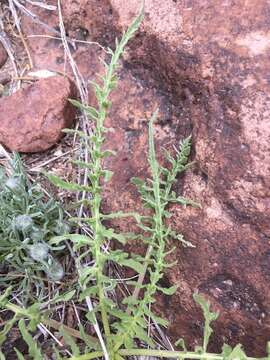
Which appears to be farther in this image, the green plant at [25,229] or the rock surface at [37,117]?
the rock surface at [37,117]

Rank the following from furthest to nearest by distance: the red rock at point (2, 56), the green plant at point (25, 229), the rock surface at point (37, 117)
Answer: the red rock at point (2, 56) → the rock surface at point (37, 117) → the green plant at point (25, 229)

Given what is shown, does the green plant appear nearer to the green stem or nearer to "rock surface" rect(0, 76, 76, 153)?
"rock surface" rect(0, 76, 76, 153)

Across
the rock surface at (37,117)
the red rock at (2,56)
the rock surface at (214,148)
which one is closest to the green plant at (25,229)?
the rock surface at (37,117)

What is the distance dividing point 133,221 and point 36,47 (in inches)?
40.6

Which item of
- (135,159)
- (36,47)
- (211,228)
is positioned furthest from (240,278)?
(36,47)

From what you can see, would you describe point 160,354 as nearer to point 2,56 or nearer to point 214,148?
point 214,148

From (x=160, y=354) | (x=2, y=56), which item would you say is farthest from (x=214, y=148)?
(x=2, y=56)

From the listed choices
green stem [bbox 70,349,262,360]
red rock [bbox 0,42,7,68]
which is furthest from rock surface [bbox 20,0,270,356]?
red rock [bbox 0,42,7,68]

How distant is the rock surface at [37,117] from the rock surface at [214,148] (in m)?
0.28

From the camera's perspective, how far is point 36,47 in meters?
2.47

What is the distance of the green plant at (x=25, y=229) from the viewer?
1954mm

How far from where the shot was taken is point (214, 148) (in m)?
1.78

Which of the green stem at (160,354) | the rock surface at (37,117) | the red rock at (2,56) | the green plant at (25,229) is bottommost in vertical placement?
the green stem at (160,354)

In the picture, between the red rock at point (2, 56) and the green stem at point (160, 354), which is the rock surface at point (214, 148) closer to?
the green stem at point (160, 354)
